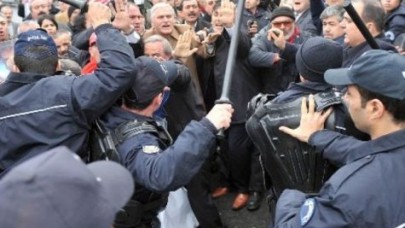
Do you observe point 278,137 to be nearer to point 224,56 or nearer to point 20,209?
point 20,209

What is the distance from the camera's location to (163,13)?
5539 mm

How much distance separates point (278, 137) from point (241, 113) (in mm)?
2388

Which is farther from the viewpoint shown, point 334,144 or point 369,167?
point 334,144

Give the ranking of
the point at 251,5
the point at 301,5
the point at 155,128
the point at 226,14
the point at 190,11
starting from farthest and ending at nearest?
the point at 251,5
the point at 190,11
the point at 301,5
the point at 226,14
the point at 155,128

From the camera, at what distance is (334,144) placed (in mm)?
2592

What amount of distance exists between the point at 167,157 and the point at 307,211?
75 centimetres

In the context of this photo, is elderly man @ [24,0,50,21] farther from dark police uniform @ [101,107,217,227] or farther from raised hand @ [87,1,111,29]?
dark police uniform @ [101,107,217,227]

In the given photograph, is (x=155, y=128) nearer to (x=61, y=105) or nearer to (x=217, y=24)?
(x=61, y=105)

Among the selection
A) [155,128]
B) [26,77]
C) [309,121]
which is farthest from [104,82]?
[309,121]

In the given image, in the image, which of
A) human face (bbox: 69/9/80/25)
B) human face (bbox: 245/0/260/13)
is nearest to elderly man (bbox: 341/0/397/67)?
human face (bbox: 245/0/260/13)

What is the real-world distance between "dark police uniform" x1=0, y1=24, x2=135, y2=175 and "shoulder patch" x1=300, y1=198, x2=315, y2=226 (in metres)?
1.09

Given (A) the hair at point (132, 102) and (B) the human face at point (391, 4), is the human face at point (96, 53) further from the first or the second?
(B) the human face at point (391, 4)

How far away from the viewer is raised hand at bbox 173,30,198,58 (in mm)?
5102

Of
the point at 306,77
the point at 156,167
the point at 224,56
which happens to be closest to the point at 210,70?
A: the point at 224,56
